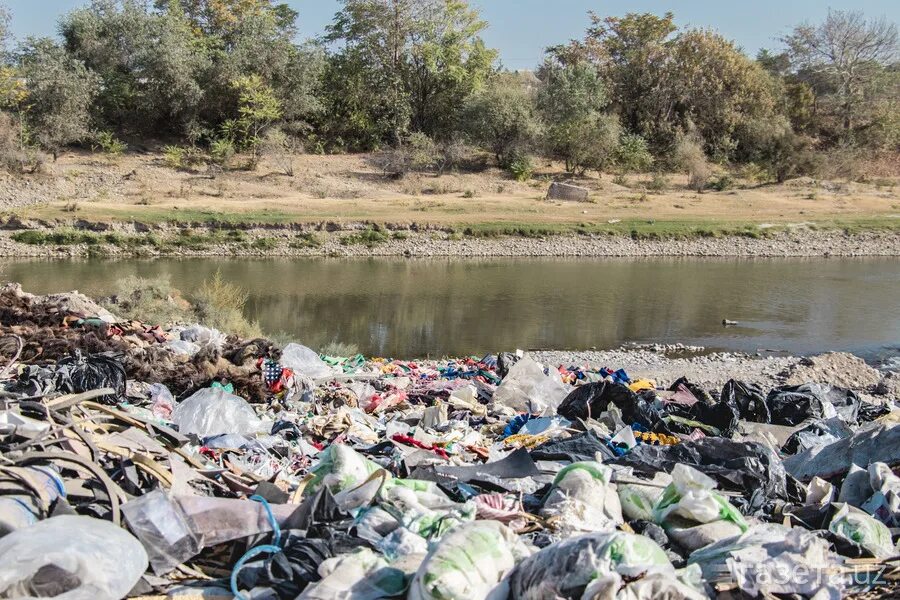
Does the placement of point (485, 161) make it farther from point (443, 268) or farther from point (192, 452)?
point (192, 452)

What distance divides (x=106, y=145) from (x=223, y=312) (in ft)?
90.9

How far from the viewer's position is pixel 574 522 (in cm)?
357

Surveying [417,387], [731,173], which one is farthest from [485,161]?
[417,387]

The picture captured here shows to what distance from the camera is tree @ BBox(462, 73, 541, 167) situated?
1624 inches

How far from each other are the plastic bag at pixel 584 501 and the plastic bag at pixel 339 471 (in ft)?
2.94

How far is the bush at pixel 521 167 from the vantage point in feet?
131

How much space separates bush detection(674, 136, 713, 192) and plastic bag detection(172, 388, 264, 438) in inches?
1442

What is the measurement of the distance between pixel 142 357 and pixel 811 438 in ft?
21.2

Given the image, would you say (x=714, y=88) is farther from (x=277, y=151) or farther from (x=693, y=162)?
(x=277, y=151)

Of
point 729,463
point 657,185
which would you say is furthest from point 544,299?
point 657,185

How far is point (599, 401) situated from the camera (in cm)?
735

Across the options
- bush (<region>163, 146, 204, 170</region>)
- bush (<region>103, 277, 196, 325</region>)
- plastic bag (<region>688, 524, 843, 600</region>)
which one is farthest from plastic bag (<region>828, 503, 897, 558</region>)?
bush (<region>163, 146, 204, 170</region>)

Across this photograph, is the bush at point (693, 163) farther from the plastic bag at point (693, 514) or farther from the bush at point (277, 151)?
the plastic bag at point (693, 514)

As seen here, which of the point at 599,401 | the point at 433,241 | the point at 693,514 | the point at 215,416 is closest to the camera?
the point at 693,514
